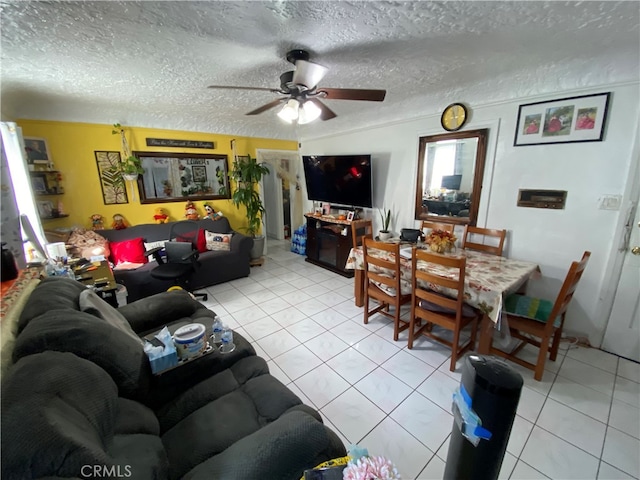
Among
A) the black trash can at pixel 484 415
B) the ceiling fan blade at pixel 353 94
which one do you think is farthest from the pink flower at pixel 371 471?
the ceiling fan blade at pixel 353 94

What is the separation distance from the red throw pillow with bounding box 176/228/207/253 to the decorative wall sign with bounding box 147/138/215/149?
1.30m

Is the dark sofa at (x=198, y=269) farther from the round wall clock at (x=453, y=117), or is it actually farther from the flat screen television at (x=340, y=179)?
the round wall clock at (x=453, y=117)

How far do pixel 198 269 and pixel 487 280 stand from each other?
3094 millimetres

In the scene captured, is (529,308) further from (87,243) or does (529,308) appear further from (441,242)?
(87,243)

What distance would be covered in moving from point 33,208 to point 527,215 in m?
4.84

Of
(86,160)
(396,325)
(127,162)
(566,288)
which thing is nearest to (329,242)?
(396,325)

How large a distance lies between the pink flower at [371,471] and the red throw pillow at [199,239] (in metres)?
3.42

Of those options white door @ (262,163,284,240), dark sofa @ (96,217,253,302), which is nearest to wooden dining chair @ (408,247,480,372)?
dark sofa @ (96,217,253,302)

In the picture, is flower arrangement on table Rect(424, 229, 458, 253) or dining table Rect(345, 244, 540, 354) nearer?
dining table Rect(345, 244, 540, 354)

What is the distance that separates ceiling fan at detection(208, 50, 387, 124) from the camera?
1.77m

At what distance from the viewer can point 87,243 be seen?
10.0 feet

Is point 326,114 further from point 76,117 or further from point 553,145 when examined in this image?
point 76,117

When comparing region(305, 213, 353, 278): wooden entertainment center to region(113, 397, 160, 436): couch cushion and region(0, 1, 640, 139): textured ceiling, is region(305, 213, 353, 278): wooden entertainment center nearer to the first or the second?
region(0, 1, 640, 139): textured ceiling

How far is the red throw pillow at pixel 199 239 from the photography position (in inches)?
138
